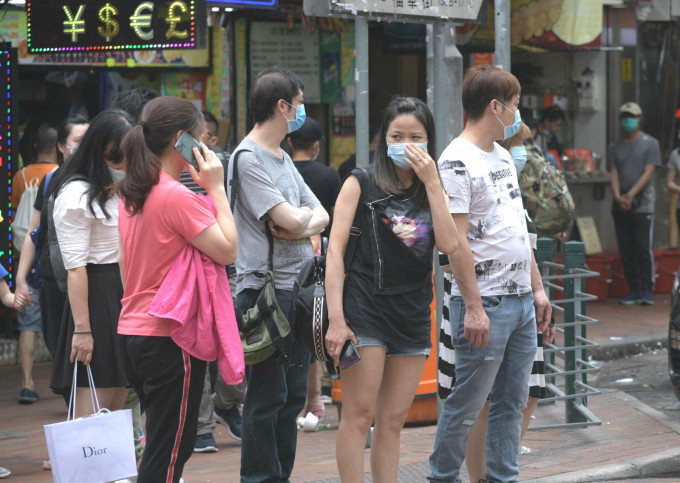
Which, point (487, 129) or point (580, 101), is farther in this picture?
point (580, 101)

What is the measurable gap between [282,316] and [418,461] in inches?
68.1

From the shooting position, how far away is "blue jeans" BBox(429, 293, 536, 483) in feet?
16.4

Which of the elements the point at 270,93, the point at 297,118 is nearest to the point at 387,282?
the point at 297,118

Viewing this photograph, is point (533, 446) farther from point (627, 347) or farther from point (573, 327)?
point (627, 347)

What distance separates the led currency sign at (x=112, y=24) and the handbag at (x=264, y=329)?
2.60m

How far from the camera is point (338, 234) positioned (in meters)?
4.84

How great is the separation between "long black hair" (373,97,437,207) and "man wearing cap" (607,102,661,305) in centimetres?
849

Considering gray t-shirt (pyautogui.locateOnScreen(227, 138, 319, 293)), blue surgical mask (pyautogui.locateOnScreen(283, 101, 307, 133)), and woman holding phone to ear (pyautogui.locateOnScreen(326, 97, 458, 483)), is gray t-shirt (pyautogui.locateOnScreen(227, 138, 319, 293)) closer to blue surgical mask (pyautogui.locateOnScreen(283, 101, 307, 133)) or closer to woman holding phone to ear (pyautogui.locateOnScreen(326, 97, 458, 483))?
blue surgical mask (pyautogui.locateOnScreen(283, 101, 307, 133))

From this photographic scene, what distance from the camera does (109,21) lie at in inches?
289

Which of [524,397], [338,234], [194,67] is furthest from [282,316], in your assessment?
[194,67]

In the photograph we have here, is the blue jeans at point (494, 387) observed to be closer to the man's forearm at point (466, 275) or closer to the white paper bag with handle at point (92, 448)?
the man's forearm at point (466, 275)

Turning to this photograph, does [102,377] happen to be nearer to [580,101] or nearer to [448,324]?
[448,324]

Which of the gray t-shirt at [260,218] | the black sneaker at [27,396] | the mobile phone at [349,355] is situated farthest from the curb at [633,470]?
the black sneaker at [27,396]

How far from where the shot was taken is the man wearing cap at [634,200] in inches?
512
